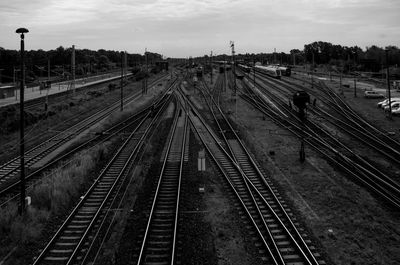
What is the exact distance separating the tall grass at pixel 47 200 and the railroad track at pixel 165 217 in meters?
3.72

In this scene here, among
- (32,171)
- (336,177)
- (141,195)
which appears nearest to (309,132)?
(336,177)

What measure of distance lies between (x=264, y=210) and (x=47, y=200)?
360 inches

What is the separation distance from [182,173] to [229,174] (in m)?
2.51

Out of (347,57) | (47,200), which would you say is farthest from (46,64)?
(47,200)

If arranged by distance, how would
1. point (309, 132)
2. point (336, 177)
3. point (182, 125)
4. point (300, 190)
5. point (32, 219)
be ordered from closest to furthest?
point (32, 219), point (300, 190), point (336, 177), point (309, 132), point (182, 125)

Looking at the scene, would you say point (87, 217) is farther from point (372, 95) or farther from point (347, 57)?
point (347, 57)

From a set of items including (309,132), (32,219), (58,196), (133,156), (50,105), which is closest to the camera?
(32,219)

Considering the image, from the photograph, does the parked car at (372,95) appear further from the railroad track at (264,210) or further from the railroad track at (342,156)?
the railroad track at (264,210)

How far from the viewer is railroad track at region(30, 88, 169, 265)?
1149 cm

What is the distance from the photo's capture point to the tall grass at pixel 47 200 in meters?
12.9

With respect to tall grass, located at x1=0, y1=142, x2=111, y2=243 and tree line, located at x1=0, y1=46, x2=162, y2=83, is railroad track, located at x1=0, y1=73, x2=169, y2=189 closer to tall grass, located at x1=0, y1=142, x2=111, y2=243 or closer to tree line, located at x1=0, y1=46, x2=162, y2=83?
tall grass, located at x1=0, y1=142, x2=111, y2=243

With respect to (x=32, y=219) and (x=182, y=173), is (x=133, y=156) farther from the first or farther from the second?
(x=32, y=219)

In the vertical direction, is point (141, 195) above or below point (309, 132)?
below

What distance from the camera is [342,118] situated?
36312mm
